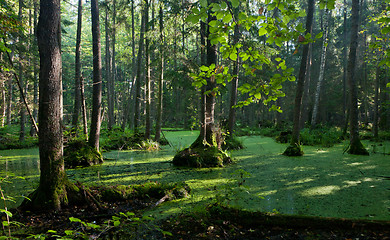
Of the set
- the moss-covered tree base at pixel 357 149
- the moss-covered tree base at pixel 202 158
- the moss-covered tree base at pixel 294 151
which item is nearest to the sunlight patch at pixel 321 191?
the moss-covered tree base at pixel 202 158

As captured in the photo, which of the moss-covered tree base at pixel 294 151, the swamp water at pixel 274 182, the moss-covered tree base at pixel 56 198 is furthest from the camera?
the moss-covered tree base at pixel 294 151

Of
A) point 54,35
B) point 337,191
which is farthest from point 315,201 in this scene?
point 54,35

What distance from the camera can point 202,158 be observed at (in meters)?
6.50

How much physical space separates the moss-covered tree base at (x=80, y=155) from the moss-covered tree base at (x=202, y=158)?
8.03 feet

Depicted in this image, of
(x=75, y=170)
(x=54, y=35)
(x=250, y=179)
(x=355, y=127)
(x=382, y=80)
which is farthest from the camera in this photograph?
(x=382, y=80)

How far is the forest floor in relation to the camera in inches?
106

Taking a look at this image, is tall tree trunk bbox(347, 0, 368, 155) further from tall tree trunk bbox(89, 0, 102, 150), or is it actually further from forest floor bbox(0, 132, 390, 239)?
tall tree trunk bbox(89, 0, 102, 150)

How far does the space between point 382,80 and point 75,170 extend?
1752cm

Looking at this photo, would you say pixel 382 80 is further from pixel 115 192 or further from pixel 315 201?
pixel 115 192

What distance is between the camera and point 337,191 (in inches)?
157

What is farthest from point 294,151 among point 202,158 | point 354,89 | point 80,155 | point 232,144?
point 80,155

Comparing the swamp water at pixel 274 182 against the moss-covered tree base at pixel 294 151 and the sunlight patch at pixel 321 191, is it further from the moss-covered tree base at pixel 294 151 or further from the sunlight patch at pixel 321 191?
the moss-covered tree base at pixel 294 151

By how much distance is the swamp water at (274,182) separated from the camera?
333 centimetres

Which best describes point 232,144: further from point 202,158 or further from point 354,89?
point 354,89
